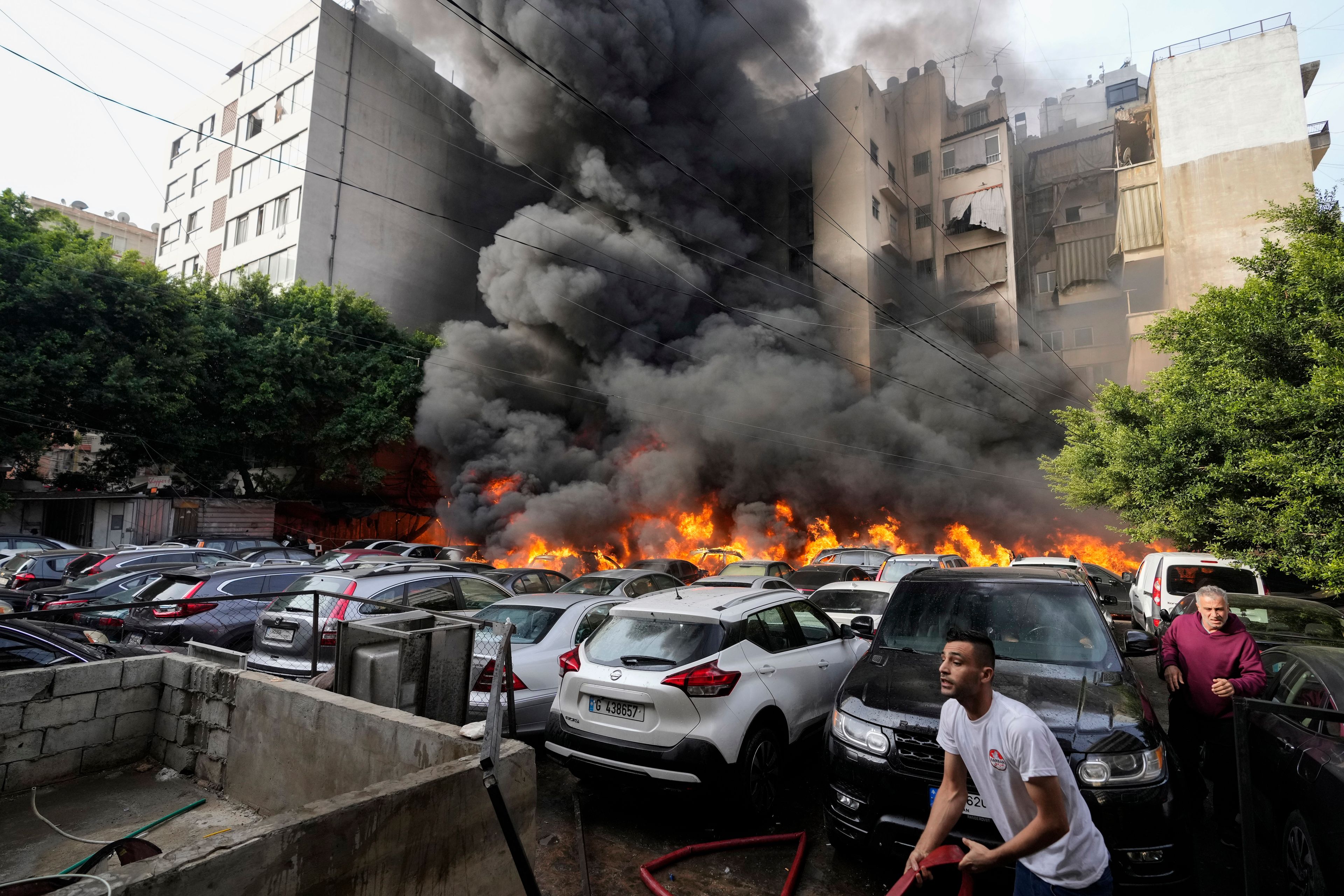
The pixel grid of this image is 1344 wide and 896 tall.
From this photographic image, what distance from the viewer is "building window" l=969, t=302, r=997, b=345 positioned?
34000 mm

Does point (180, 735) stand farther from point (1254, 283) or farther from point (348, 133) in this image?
point (348, 133)

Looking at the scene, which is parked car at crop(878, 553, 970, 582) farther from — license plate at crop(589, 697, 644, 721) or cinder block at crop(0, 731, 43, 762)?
cinder block at crop(0, 731, 43, 762)

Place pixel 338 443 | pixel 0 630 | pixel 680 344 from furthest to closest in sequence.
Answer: pixel 680 344 → pixel 338 443 → pixel 0 630

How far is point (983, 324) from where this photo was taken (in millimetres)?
34250

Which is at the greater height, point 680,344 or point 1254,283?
point 680,344

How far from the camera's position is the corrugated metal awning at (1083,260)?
37.3 metres

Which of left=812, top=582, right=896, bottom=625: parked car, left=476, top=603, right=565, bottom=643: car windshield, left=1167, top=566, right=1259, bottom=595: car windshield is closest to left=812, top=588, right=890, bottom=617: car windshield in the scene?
left=812, top=582, right=896, bottom=625: parked car

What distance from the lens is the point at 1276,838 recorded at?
134 inches

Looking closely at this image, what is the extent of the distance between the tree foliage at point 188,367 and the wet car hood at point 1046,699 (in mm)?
23359

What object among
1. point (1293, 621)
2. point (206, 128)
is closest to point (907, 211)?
point (1293, 621)

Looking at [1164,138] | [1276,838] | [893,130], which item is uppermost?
[893,130]

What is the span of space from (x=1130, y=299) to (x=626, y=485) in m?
24.9

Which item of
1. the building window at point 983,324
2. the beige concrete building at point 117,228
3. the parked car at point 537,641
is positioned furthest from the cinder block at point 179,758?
the beige concrete building at point 117,228

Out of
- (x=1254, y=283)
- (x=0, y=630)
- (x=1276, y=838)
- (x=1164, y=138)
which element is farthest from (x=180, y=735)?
(x=1164, y=138)
